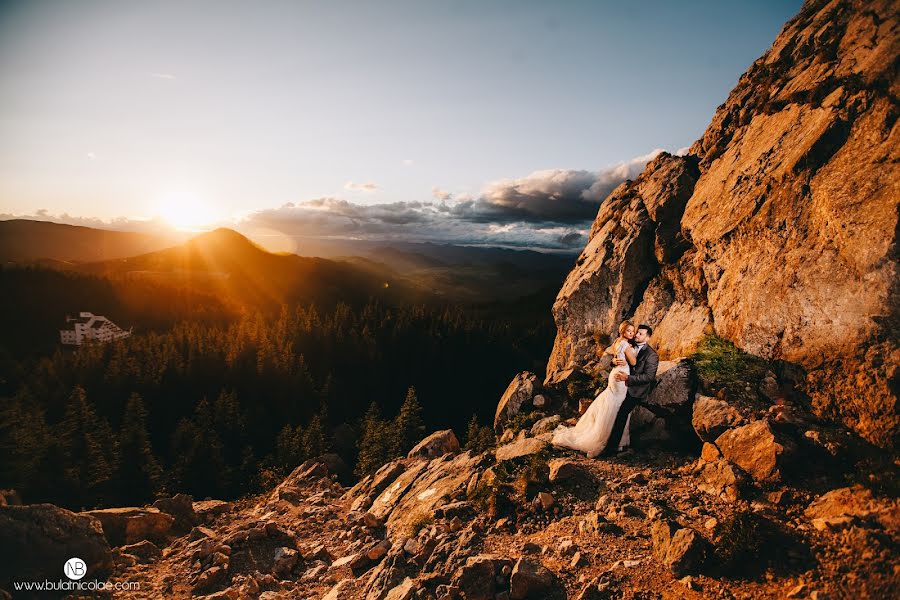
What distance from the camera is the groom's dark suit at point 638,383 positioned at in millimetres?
11383

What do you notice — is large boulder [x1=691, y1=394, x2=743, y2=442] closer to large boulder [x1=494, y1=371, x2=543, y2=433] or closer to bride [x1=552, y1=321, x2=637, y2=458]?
bride [x1=552, y1=321, x2=637, y2=458]

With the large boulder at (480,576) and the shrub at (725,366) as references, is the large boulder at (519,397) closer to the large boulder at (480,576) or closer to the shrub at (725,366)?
the shrub at (725,366)

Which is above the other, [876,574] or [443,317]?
[876,574]

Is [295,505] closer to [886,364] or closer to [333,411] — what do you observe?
[886,364]

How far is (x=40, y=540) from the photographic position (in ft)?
36.2

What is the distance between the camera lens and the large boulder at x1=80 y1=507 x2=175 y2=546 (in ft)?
47.0

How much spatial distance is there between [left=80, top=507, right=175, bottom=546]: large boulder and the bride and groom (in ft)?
55.5

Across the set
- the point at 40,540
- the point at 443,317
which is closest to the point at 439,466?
the point at 40,540

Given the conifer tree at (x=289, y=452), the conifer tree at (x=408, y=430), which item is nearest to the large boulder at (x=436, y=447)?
the conifer tree at (x=408, y=430)

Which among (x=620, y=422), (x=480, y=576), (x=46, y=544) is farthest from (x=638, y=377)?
(x=46, y=544)

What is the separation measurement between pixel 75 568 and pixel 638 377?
17992 millimetres

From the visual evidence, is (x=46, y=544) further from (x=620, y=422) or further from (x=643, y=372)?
(x=643, y=372)

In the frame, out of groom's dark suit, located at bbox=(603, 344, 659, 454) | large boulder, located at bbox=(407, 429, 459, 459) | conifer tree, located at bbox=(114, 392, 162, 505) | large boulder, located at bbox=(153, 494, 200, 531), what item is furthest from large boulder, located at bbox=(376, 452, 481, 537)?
conifer tree, located at bbox=(114, 392, 162, 505)

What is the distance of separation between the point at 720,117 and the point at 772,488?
57.7 feet
